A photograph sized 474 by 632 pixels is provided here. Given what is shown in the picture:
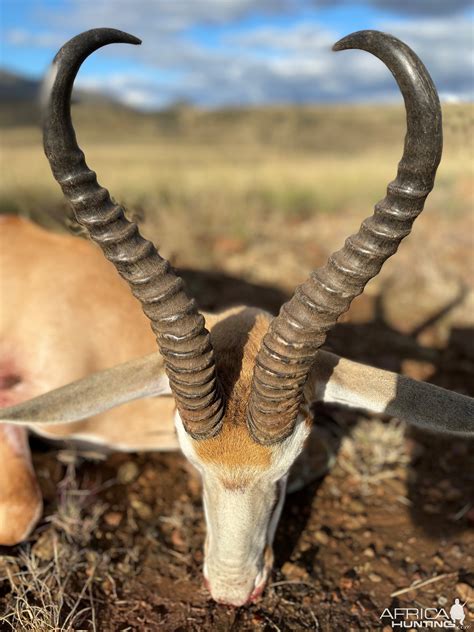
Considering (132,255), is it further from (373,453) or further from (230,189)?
(230,189)

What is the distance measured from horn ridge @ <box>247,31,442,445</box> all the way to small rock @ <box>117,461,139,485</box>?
7.40 ft

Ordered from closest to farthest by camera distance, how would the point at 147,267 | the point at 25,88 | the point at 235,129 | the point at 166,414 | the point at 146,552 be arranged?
1. the point at 147,267
2. the point at 146,552
3. the point at 166,414
4. the point at 235,129
5. the point at 25,88

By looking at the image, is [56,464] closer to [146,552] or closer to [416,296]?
[146,552]

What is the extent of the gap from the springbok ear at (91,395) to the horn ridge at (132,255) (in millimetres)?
463

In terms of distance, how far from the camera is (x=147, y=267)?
2787 mm

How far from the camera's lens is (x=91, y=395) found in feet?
11.2

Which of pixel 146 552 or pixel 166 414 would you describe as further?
pixel 166 414

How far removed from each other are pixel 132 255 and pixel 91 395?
1027mm

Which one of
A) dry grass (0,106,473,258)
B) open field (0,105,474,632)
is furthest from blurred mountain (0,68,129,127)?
open field (0,105,474,632)

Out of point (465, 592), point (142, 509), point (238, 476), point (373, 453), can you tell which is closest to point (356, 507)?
point (373, 453)

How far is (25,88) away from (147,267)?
135m

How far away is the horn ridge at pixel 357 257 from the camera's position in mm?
2363

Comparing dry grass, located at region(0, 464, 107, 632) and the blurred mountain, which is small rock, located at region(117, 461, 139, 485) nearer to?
dry grass, located at region(0, 464, 107, 632)

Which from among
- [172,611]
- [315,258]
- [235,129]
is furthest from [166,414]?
[235,129]
